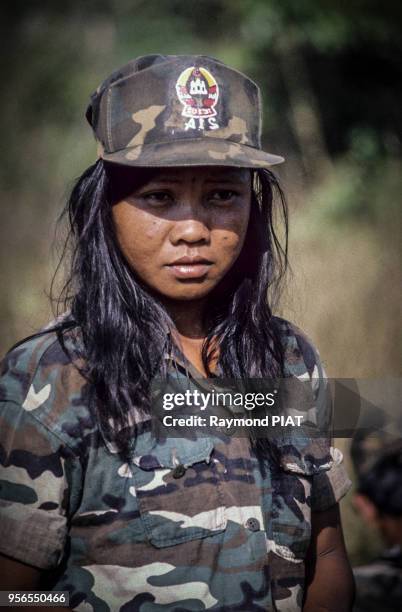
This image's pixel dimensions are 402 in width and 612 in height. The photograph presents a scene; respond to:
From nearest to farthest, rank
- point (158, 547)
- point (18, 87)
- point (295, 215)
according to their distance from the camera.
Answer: point (158, 547), point (18, 87), point (295, 215)

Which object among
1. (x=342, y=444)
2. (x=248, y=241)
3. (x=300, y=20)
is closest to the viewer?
(x=248, y=241)

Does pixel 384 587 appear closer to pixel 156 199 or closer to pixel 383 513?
pixel 383 513

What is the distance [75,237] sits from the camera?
1.44 metres

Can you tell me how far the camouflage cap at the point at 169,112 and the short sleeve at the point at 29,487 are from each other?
45cm

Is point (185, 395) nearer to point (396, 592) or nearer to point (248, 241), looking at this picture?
point (248, 241)

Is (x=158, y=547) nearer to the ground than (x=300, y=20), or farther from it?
nearer to the ground

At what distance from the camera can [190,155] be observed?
1.27m

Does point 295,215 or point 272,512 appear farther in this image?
point 295,215

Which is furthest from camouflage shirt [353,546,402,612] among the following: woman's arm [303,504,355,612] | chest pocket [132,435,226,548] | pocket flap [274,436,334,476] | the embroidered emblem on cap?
the embroidered emblem on cap

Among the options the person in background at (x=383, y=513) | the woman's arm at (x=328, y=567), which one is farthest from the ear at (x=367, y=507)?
the woman's arm at (x=328, y=567)

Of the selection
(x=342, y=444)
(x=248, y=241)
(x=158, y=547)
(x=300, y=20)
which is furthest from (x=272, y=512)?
(x=300, y=20)

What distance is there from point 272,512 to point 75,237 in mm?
595

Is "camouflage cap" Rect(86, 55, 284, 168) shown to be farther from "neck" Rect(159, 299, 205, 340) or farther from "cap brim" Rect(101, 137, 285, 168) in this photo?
"neck" Rect(159, 299, 205, 340)

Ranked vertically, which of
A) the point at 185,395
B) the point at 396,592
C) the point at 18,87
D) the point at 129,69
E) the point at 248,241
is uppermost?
the point at 18,87
